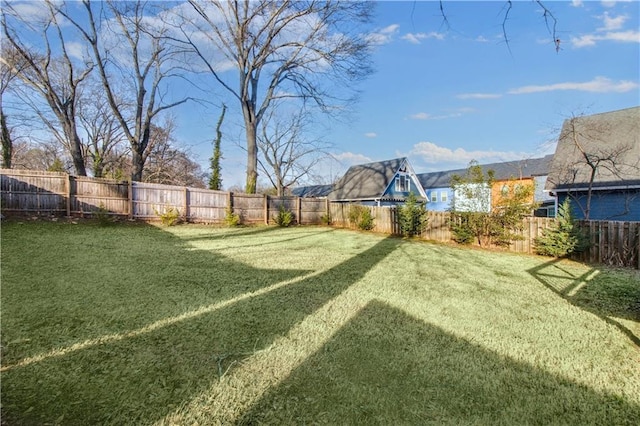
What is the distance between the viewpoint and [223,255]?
261 inches

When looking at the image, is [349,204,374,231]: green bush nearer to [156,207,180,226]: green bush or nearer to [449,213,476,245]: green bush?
[449,213,476,245]: green bush

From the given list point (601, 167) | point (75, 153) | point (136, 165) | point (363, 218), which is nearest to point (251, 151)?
point (136, 165)

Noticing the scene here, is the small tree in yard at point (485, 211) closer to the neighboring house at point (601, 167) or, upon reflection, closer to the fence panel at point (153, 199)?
the neighboring house at point (601, 167)

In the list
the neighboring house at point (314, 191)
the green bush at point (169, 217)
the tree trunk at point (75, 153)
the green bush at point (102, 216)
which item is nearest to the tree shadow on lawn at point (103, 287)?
the green bush at point (102, 216)

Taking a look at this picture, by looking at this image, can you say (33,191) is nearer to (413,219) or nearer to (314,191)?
(413,219)

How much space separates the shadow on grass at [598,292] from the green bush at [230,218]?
10.3 meters

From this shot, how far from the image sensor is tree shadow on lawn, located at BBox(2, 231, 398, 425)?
1.89 metres

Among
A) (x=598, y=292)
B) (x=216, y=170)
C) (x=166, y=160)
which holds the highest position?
(x=166, y=160)

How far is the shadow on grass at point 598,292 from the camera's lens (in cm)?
402

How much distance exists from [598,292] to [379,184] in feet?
54.5

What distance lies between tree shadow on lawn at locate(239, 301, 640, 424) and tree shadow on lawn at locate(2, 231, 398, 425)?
1.95ft

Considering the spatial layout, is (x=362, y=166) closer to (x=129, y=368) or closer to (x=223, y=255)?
(x=223, y=255)

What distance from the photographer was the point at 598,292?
5125 millimetres

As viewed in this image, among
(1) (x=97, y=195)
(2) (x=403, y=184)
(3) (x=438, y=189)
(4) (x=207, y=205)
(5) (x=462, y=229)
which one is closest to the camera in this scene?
(5) (x=462, y=229)
